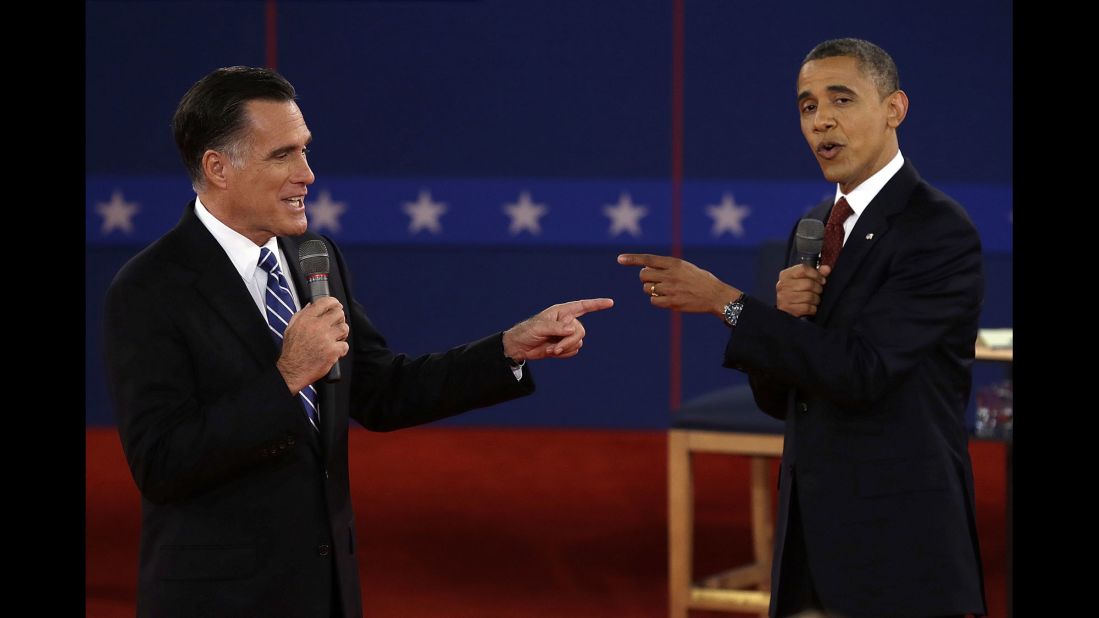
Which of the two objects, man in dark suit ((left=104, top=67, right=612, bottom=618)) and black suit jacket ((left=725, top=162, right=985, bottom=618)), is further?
black suit jacket ((left=725, top=162, right=985, bottom=618))

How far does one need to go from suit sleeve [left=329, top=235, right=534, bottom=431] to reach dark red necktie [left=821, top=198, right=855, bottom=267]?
1.85 feet

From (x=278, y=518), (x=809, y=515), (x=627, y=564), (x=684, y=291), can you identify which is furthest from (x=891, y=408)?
(x=627, y=564)

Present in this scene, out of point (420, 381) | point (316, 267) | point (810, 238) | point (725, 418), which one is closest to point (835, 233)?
point (810, 238)

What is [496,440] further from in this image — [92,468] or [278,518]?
[278,518]

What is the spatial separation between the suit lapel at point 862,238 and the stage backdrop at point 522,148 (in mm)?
4026

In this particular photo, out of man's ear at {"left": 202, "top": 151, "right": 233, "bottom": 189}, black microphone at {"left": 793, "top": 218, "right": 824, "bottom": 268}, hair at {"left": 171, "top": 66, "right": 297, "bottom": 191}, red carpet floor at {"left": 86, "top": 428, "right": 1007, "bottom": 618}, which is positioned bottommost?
red carpet floor at {"left": 86, "top": 428, "right": 1007, "bottom": 618}

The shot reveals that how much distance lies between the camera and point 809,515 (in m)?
2.18

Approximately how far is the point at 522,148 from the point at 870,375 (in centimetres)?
443

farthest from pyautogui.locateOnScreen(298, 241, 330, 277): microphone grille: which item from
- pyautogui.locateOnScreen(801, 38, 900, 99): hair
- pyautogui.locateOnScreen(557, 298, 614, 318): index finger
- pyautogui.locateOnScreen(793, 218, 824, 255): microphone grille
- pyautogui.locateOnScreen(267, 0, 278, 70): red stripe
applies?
pyautogui.locateOnScreen(267, 0, 278, 70): red stripe

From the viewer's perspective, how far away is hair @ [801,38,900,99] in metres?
2.24

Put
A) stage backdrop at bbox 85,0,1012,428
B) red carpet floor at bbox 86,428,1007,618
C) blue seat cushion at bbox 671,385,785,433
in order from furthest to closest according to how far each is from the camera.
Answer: stage backdrop at bbox 85,0,1012,428 → red carpet floor at bbox 86,428,1007,618 → blue seat cushion at bbox 671,385,785,433

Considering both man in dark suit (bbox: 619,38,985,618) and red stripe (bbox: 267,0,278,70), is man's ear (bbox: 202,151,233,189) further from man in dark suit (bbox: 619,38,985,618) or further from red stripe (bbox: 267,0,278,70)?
red stripe (bbox: 267,0,278,70)

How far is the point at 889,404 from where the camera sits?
6.93 ft

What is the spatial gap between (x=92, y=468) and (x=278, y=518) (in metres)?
4.01
